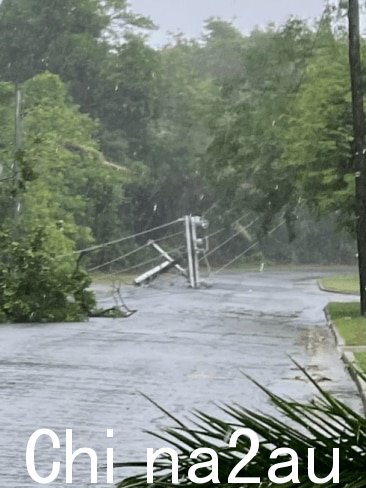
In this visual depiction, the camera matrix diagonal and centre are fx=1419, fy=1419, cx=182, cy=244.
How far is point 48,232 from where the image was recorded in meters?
36.5

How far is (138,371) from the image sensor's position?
18766 mm

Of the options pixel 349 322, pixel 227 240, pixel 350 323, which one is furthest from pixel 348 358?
pixel 227 240

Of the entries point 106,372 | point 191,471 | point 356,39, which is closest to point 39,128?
point 356,39

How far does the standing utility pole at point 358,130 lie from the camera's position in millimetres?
29250

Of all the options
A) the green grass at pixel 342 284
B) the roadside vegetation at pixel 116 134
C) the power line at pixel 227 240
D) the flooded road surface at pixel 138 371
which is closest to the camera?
the flooded road surface at pixel 138 371

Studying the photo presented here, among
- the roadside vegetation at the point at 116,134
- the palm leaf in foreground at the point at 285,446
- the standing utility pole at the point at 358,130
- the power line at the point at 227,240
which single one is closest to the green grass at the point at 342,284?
the roadside vegetation at the point at 116,134

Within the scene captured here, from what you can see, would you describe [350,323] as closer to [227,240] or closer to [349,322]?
[349,322]

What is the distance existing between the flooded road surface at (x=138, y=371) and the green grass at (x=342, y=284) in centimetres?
1273

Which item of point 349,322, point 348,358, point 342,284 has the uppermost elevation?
point 348,358

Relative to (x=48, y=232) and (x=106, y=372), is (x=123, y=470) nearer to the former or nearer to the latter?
(x=106, y=372)

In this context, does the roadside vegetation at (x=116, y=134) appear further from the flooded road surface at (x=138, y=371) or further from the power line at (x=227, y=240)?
the flooded road surface at (x=138, y=371)

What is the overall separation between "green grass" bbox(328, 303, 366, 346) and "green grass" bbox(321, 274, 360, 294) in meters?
12.8

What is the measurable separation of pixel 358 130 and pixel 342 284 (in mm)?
25697

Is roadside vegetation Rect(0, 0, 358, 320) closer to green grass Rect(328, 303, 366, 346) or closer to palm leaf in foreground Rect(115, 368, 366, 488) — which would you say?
green grass Rect(328, 303, 366, 346)
